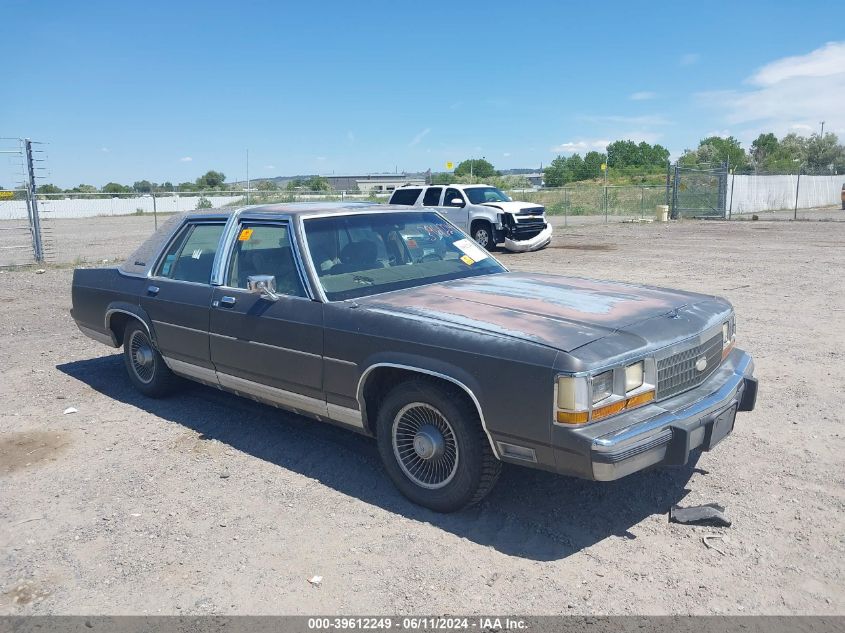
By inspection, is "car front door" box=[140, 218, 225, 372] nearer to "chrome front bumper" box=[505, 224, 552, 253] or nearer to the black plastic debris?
the black plastic debris

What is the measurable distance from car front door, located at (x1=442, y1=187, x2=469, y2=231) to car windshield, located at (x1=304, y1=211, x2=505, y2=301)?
13768 mm

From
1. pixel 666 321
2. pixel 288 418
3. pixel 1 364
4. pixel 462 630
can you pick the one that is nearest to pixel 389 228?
pixel 288 418

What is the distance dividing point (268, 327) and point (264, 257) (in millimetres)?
647

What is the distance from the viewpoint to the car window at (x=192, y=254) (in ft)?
18.0

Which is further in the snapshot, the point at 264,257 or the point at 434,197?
the point at 434,197

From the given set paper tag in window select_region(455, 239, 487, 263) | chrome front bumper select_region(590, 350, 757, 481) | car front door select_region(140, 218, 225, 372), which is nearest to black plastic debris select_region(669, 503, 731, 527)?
chrome front bumper select_region(590, 350, 757, 481)

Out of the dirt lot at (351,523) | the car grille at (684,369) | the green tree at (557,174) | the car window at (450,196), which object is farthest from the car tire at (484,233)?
the green tree at (557,174)

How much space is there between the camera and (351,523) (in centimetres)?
399

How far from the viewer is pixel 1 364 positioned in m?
7.56

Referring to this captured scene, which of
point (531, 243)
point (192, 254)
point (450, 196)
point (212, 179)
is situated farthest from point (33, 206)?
point (212, 179)

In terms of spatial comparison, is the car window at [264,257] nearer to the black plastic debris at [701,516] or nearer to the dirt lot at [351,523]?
the dirt lot at [351,523]

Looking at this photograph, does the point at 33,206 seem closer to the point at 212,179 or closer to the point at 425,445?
the point at 425,445

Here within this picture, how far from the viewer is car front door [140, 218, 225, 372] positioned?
533 cm

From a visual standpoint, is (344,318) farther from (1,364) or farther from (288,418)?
(1,364)
